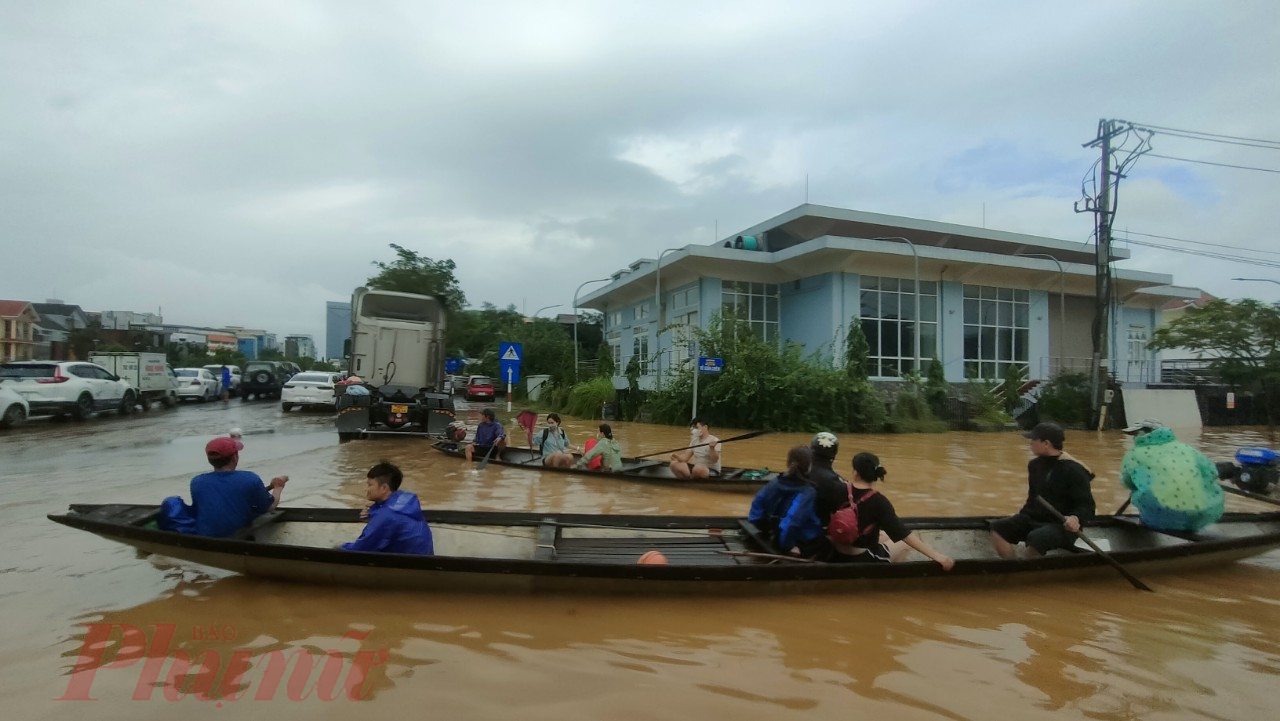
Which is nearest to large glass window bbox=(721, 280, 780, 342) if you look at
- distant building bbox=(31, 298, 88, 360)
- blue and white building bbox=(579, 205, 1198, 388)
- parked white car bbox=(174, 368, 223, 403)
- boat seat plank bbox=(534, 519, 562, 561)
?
blue and white building bbox=(579, 205, 1198, 388)

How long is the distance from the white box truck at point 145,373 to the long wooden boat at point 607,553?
2100 centimetres

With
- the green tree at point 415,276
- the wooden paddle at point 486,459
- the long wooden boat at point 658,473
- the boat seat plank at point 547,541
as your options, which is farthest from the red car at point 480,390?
the boat seat plank at point 547,541

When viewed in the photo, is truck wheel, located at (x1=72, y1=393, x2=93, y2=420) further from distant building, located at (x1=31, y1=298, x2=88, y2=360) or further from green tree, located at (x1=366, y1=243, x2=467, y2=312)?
distant building, located at (x1=31, y1=298, x2=88, y2=360)

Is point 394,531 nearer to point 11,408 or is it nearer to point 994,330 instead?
point 11,408

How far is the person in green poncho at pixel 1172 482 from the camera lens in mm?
6195

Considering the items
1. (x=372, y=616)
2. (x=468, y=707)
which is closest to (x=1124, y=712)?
(x=468, y=707)

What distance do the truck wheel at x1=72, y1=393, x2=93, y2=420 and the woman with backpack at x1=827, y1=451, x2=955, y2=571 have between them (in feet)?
68.2

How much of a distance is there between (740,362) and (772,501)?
48.7ft

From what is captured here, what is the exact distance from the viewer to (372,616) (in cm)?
486

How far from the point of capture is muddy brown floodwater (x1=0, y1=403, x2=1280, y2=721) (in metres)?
3.77

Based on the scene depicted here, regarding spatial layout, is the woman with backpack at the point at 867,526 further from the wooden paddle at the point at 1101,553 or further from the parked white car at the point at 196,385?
the parked white car at the point at 196,385

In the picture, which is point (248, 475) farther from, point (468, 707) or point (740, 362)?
point (740, 362)

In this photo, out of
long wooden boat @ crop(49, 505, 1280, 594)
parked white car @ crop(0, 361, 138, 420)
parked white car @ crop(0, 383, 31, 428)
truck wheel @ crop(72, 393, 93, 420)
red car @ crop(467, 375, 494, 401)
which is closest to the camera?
long wooden boat @ crop(49, 505, 1280, 594)

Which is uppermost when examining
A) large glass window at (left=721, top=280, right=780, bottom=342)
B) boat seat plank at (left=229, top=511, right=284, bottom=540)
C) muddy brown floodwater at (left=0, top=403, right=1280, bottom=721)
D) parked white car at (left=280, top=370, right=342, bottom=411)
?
large glass window at (left=721, top=280, right=780, bottom=342)
